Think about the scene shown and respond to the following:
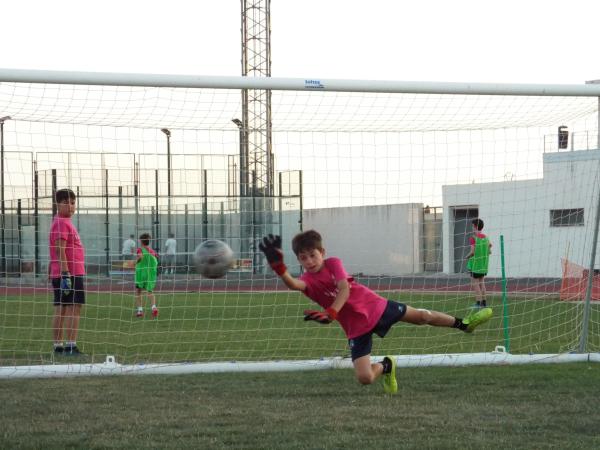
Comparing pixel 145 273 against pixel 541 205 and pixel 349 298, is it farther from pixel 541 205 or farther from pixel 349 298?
pixel 349 298

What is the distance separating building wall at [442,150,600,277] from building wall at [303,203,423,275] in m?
0.60

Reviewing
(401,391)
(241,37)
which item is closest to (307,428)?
(401,391)

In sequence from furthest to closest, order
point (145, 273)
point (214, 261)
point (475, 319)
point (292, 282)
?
point (145, 273) < point (214, 261) < point (475, 319) < point (292, 282)

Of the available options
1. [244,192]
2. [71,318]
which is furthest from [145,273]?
[71,318]

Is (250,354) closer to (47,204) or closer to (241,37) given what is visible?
(47,204)

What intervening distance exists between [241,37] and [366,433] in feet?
89.6

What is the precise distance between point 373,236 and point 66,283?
7970 mm

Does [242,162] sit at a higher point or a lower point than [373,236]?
higher

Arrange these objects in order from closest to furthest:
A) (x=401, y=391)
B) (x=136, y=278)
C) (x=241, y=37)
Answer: (x=401, y=391), (x=136, y=278), (x=241, y=37)

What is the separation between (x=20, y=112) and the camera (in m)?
10.6

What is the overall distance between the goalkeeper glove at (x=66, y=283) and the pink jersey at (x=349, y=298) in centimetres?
401

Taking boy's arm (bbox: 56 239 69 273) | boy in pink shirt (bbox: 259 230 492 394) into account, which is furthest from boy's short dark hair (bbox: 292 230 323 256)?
boy's arm (bbox: 56 239 69 273)

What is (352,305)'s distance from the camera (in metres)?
7.96

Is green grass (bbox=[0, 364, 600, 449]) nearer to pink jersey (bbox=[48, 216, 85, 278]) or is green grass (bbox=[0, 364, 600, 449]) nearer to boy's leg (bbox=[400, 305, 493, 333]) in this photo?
boy's leg (bbox=[400, 305, 493, 333])
